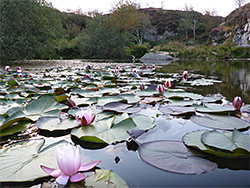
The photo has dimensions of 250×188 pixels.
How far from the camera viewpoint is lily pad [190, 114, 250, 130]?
93 cm

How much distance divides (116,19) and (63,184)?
14013mm

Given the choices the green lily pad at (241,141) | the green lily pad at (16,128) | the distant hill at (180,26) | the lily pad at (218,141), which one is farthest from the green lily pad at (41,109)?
the distant hill at (180,26)

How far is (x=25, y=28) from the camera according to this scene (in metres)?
6.69

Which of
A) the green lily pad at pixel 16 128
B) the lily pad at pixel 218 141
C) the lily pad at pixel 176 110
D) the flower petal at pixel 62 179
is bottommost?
the flower petal at pixel 62 179

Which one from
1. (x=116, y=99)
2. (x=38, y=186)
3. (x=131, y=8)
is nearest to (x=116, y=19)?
(x=131, y=8)

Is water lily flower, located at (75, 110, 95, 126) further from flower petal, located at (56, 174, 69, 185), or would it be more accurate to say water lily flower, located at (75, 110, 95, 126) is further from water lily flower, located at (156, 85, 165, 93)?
water lily flower, located at (156, 85, 165, 93)

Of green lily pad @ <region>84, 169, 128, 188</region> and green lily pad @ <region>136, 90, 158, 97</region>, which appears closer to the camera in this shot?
green lily pad @ <region>84, 169, 128, 188</region>

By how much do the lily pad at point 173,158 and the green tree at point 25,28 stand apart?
21.9 ft

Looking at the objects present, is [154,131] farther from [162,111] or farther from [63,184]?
[63,184]

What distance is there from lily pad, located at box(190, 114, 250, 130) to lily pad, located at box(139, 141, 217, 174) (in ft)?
1.00

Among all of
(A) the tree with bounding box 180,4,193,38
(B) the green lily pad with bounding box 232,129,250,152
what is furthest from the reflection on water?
(A) the tree with bounding box 180,4,193,38

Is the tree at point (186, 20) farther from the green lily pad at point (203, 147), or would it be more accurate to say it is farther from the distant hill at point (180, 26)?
the green lily pad at point (203, 147)

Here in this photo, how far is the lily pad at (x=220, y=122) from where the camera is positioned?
0.93 m

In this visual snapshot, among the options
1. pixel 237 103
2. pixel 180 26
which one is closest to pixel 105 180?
pixel 237 103
